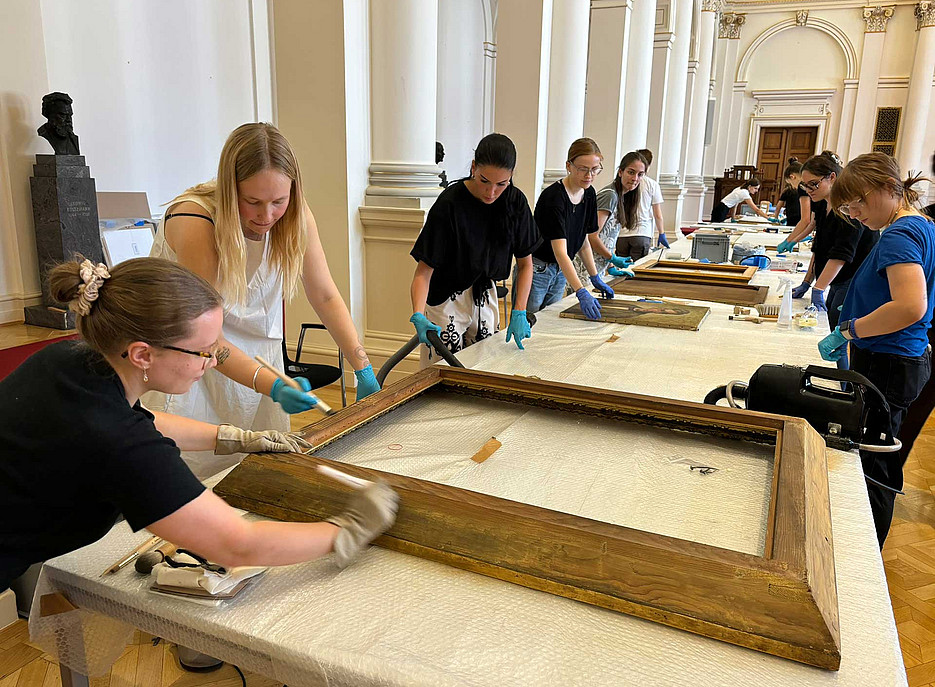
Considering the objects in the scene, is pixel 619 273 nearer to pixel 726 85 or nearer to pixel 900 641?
pixel 900 641

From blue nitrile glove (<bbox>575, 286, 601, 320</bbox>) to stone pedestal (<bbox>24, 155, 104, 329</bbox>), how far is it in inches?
129

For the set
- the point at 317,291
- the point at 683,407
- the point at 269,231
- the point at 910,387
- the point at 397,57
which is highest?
the point at 397,57

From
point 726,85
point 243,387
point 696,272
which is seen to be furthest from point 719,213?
point 243,387

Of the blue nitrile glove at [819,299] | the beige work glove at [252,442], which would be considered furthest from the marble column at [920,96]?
the beige work glove at [252,442]

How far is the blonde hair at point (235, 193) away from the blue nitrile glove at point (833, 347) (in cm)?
190

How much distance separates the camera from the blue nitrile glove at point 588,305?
3.05m

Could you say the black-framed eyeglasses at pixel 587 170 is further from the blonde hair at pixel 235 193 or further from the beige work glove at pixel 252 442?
the beige work glove at pixel 252 442

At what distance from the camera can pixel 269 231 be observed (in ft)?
5.83

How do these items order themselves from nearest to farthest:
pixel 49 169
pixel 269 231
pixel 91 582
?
pixel 91 582, pixel 269 231, pixel 49 169

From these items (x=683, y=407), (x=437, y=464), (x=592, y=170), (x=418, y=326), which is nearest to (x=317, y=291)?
(x=418, y=326)

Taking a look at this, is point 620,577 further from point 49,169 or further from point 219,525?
point 49,169

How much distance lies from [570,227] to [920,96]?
16.1 m

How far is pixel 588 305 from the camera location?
306cm

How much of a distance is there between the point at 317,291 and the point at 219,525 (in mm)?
1188
